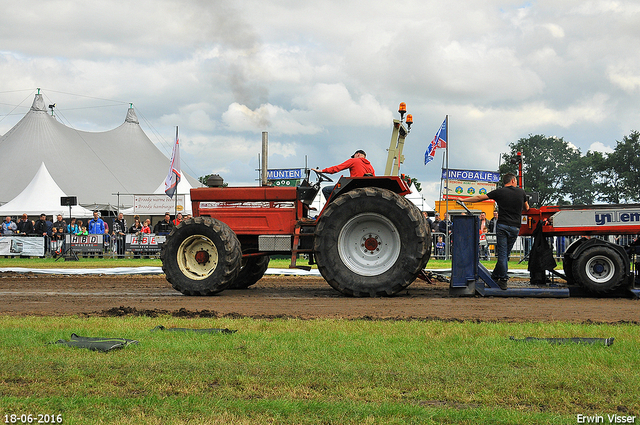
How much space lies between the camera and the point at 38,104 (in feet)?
125

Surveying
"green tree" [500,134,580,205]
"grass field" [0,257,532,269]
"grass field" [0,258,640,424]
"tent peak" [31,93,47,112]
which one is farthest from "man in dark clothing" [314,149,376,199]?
"green tree" [500,134,580,205]

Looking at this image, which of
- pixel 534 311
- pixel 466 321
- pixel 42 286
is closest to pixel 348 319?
pixel 466 321

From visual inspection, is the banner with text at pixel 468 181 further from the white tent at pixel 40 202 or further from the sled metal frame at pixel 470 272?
the sled metal frame at pixel 470 272

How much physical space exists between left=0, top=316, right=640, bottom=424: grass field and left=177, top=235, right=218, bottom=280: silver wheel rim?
3.69 metres

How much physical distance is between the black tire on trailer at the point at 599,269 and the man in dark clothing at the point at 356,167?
3.38 metres

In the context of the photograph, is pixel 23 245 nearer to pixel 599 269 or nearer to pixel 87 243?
pixel 87 243

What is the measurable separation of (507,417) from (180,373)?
2143 mm

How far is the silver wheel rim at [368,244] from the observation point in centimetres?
917

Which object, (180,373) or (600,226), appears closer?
(180,373)

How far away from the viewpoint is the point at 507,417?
336 centimetres

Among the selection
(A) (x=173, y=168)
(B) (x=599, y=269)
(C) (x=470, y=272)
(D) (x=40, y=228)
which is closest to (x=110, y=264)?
(D) (x=40, y=228)

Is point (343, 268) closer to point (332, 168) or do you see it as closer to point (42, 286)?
point (332, 168)

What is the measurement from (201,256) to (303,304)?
2.10m

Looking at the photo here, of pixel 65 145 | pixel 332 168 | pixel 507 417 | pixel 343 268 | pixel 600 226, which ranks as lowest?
pixel 507 417
